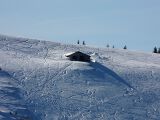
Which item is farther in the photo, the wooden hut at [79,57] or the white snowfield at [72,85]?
the wooden hut at [79,57]

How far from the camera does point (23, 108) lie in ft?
143

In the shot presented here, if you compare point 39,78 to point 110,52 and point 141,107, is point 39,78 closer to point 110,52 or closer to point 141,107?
point 141,107

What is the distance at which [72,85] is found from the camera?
160ft

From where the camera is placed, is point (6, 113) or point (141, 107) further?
point (141, 107)

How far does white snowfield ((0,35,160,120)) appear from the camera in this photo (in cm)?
4469

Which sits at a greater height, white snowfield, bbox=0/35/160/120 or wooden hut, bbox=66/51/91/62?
wooden hut, bbox=66/51/91/62

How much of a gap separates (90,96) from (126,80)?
16.0ft

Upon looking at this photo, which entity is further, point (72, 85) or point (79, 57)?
point (79, 57)

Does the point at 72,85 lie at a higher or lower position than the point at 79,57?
lower

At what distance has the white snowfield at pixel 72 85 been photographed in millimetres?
44688

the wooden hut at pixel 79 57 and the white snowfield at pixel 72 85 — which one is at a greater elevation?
the wooden hut at pixel 79 57

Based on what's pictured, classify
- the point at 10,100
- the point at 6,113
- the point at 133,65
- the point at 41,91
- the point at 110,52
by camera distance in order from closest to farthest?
the point at 6,113 < the point at 10,100 < the point at 41,91 < the point at 133,65 < the point at 110,52

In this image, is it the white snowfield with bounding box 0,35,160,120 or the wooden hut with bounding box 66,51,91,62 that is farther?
the wooden hut with bounding box 66,51,91,62

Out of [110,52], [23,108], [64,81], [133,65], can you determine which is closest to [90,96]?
→ [64,81]
